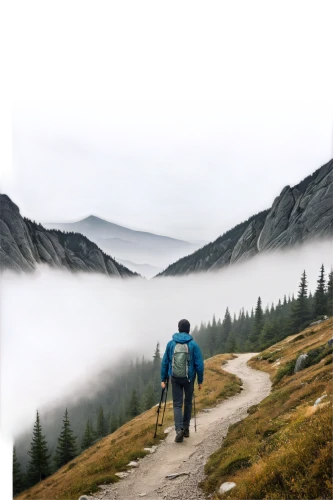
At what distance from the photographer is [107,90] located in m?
6.57

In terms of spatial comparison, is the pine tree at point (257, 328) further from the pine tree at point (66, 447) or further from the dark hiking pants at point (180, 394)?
the dark hiking pants at point (180, 394)

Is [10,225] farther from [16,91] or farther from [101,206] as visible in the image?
[16,91]

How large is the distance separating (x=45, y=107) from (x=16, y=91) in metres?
2.26

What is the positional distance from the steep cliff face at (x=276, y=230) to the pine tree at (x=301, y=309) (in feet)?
36.8

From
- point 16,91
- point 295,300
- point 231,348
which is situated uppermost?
point 16,91

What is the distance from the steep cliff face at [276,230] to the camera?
1691 cm

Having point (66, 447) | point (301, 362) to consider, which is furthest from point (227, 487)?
point (66, 447)

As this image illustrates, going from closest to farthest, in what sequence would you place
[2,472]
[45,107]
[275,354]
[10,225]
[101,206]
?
[2,472]
[45,107]
[101,206]
[10,225]
[275,354]

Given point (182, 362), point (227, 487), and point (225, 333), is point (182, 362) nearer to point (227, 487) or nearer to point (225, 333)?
point (227, 487)

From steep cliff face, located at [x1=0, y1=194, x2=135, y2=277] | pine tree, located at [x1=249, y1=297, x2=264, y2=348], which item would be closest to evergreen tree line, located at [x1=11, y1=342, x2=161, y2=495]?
steep cliff face, located at [x1=0, y1=194, x2=135, y2=277]

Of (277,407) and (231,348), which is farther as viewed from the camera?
(231,348)

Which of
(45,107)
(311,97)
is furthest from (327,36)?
(45,107)

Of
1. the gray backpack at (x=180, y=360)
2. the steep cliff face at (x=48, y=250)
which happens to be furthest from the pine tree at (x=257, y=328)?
the gray backpack at (x=180, y=360)

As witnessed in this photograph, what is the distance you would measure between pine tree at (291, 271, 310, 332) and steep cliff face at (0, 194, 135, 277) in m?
25.1
